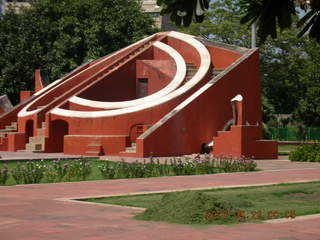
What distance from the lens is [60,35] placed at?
41688mm

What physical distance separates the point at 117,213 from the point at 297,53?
34783 mm

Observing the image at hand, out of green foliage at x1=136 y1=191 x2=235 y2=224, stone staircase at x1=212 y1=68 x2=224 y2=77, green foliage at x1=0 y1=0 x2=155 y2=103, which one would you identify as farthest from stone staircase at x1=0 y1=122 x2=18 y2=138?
green foliage at x1=136 y1=191 x2=235 y2=224

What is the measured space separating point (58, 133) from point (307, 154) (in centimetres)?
1018

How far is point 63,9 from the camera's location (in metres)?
43.2

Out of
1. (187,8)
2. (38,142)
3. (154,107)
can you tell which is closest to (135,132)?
Answer: (154,107)

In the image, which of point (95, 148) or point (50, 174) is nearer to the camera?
point (50, 174)

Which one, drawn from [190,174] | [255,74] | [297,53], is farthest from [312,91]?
[190,174]

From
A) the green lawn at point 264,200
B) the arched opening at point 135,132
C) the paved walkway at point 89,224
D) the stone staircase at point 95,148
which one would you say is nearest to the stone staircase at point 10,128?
the stone staircase at point 95,148

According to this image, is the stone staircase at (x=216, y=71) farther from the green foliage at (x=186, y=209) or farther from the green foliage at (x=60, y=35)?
the green foliage at (x=186, y=209)

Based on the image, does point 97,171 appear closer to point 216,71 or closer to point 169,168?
point 169,168

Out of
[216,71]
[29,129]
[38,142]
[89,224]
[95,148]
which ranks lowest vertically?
[89,224]

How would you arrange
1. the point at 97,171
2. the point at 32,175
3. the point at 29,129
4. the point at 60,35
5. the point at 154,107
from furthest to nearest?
the point at 60,35
the point at 29,129
the point at 154,107
the point at 97,171
the point at 32,175

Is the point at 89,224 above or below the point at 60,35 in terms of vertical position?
below

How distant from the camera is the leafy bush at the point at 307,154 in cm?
2186
